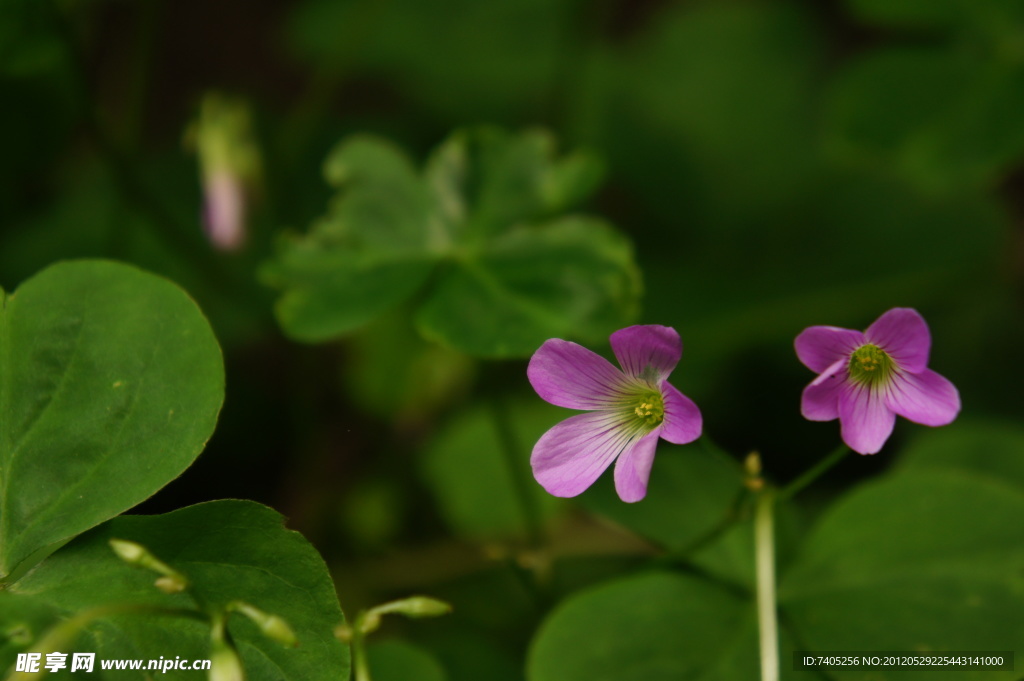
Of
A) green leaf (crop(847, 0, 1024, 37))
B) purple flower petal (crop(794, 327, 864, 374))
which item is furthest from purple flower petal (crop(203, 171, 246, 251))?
green leaf (crop(847, 0, 1024, 37))

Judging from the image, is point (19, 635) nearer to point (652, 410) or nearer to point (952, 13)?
point (652, 410)

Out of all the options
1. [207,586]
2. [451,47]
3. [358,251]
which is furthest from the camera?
[451,47]

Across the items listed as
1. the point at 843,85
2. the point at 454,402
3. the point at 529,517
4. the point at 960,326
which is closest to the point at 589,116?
the point at 843,85

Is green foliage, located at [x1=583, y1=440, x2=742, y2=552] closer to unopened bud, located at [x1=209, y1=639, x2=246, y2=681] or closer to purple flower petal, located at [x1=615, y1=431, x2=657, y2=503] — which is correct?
purple flower petal, located at [x1=615, y1=431, x2=657, y2=503]

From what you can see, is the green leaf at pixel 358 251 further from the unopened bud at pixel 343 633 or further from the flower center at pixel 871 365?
the flower center at pixel 871 365

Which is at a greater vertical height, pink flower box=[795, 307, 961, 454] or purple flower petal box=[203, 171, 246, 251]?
purple flower petal box=[203, 171, 246, 251]

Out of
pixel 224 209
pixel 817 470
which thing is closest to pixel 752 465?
pixel 817 470
